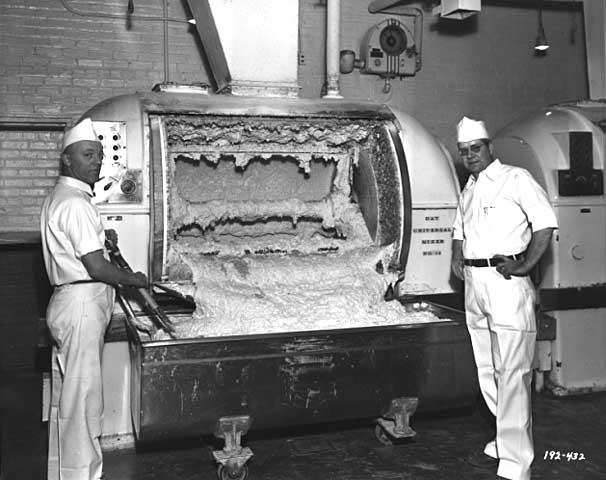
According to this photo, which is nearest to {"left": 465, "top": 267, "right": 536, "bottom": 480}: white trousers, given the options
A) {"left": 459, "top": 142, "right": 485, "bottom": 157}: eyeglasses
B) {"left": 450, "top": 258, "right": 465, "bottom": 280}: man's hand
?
{"left": 450, "top": 258, "right": 465, "bottom": 280}: man's hand

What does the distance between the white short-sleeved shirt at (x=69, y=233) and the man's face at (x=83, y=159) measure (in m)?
0.06

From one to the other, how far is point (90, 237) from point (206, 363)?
67cm

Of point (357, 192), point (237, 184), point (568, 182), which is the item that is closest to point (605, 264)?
point (568, 182)

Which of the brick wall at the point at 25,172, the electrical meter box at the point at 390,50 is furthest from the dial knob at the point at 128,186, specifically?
the electrical meter box at the point at 390,50

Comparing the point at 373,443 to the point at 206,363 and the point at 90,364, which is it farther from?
the point at 90,364

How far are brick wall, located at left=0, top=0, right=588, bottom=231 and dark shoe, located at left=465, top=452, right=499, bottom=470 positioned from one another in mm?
3453

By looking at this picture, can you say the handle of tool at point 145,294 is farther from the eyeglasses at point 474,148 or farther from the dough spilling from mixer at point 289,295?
the eyeglasses at point 474,148

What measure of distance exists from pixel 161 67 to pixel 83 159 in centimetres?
269

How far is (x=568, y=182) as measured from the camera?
→ 395 cm

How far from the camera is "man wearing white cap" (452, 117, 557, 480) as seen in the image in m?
2.76

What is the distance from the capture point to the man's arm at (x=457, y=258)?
3.16 metres

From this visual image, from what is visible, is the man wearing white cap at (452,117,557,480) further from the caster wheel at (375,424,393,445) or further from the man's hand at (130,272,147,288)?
the man's hand at (130,272,147,288)

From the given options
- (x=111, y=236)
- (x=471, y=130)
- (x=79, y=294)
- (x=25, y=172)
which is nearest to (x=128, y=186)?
(x=111, y=236)

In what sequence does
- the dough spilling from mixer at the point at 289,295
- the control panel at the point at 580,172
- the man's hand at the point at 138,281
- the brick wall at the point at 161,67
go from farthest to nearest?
the brick wall at the point at 161,67 < the control panel at the point at 580,172 < the dough spilling from mixer at the point at 289,295 < the man's hand at the point at 138,281
